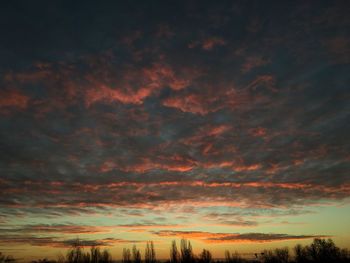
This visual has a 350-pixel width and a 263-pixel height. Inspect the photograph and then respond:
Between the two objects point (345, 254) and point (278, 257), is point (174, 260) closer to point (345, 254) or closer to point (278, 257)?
point (278, 257)

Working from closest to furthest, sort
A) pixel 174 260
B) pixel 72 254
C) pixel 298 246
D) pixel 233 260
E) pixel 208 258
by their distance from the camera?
pixel 72 254
pixel 174 260
pixel 208 258
pixel 298 246
pixel 233 260

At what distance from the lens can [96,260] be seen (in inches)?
4702

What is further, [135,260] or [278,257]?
[278,257]

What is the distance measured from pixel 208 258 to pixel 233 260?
45.0m

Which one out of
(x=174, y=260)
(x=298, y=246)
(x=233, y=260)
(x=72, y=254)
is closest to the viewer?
(x=72, y=254)

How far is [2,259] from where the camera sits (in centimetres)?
12244

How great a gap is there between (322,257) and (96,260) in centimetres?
9675

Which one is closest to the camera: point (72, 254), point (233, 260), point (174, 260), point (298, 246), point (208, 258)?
point (72, 254)

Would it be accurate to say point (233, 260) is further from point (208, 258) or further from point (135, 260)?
point (135, 260)

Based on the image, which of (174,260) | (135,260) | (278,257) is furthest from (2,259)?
(278,257)

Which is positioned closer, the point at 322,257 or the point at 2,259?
the point at 2,259

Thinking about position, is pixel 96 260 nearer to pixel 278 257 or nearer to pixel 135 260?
pixel 135 260

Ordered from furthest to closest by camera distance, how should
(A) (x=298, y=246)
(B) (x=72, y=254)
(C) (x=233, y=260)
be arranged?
(C) (x=233, y=260)
(A) (x=298, y=246)
(B) (x=72, y=254)

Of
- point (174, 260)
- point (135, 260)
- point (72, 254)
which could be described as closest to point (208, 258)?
point (174, 260)
